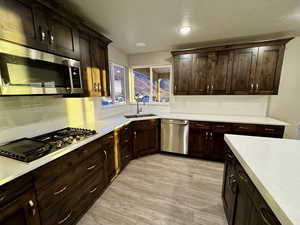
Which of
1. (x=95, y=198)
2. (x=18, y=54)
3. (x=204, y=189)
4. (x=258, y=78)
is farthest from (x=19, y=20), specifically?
(x=258, y=78)

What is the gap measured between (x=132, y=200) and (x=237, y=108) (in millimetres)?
2941

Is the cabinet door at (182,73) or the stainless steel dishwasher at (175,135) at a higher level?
the cabinet door at (182,73)

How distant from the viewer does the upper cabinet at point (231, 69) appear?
2.50 m

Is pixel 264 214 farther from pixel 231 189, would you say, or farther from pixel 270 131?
pixel 270 131

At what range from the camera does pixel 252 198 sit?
0.89 m

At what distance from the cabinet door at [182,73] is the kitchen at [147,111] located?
→ 0.9 inches

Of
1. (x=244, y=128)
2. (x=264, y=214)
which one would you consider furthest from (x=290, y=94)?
(x=264, y=214)

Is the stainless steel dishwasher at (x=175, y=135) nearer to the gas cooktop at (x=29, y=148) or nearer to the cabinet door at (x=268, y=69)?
the cabinet door at (x=268, y=69)

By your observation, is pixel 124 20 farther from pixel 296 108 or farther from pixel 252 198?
pixel 296 108

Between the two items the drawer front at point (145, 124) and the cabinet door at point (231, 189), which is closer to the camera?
the cabinet door at point (231, 189)

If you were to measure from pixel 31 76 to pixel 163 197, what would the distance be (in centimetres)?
211

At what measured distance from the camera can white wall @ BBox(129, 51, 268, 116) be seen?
2977 millimetres

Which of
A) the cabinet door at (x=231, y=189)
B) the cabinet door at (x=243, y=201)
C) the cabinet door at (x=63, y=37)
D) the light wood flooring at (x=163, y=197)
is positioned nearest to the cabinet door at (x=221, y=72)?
the light wood flooring at (x=163, y=197)

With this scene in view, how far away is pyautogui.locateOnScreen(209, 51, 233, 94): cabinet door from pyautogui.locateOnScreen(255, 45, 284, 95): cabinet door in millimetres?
504
